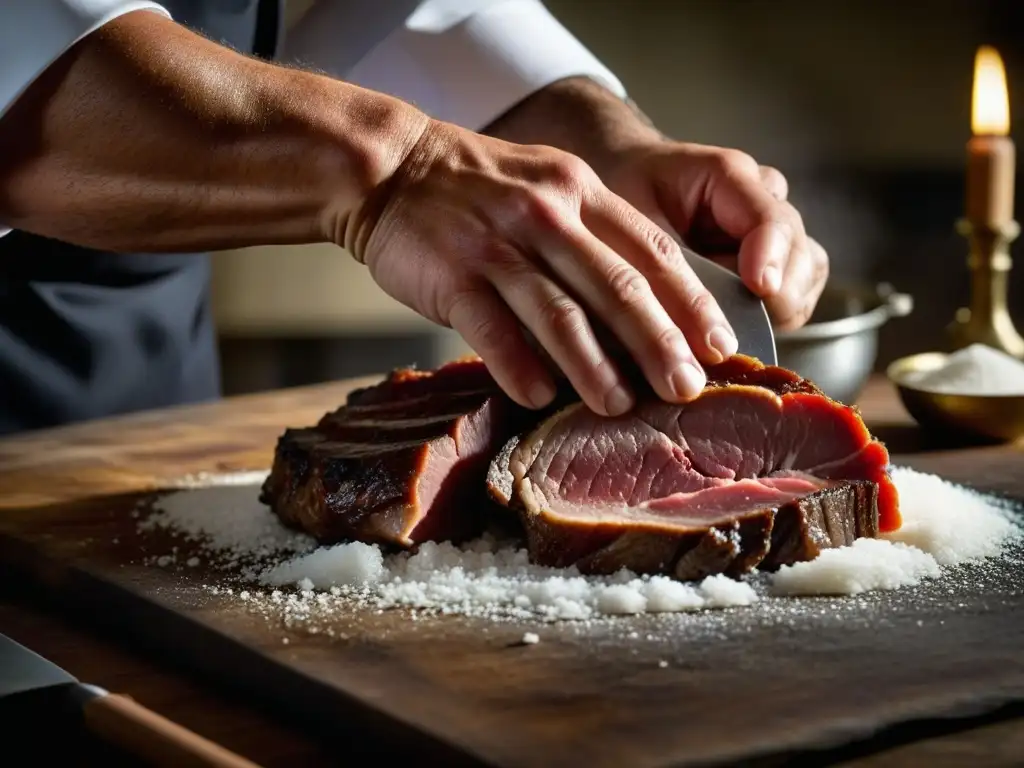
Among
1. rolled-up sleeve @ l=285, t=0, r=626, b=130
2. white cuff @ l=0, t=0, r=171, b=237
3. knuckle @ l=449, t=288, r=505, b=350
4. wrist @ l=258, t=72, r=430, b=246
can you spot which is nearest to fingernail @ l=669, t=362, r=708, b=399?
knuckle @ l=449, t=288, r=505, b=350

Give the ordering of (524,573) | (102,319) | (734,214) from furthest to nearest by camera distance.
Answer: (102,319) < (734,214) < (524,573)

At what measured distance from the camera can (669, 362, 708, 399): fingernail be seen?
5.37 ft

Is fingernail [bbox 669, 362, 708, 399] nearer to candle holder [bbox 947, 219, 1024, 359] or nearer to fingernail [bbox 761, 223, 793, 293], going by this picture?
fingernail [bbox 761, 223, 793, 293]

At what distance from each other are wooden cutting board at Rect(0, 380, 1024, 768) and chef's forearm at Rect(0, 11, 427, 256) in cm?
50

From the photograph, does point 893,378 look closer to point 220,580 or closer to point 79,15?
point 220,580

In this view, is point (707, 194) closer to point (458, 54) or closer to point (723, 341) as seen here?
point (723, 341)

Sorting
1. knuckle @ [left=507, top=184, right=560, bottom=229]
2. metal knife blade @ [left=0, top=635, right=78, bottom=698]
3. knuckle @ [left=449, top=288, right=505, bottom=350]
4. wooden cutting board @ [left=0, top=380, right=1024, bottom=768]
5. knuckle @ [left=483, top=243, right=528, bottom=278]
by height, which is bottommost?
wooden cutting board @ [left=0, top=380, right=1024, bottom=768]

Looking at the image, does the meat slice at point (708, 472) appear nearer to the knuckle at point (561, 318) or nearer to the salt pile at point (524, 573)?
the salt pile at point (524, 573)

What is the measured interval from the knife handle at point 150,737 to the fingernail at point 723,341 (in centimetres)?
88

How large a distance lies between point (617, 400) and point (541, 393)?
102 mm

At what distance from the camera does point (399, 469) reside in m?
1.67

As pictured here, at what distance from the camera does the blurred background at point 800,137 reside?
4.82 m

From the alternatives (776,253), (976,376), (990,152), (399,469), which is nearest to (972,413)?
(976,376)

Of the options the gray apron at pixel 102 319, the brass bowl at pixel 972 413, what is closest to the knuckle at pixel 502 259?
the brass bowl at pixel 972 413
